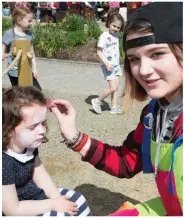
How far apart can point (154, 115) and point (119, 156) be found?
328 mm

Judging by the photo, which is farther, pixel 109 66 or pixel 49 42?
pixel 49 42

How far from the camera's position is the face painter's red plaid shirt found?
6.52 ft

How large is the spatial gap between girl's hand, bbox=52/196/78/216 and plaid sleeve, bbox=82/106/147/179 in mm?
250

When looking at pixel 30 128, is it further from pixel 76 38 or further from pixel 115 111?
pixel 76 38

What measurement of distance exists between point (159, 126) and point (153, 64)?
34cm

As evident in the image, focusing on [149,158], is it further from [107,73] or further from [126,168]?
[107,73]

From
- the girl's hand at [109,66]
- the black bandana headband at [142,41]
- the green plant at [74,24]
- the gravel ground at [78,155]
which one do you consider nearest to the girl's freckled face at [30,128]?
the black bandana headband at [142,41]

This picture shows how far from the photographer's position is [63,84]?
681 centimetres

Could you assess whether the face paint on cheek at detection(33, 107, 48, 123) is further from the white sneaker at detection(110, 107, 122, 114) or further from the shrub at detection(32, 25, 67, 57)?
the shrub at detection(32, 25, 67, 57)

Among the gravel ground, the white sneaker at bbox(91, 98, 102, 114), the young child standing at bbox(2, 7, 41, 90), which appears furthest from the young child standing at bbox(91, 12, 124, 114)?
the young child standing at bbox(2, 7, 41, 90)

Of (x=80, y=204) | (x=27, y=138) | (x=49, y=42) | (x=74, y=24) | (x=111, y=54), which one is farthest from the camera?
(x=74, y=24)

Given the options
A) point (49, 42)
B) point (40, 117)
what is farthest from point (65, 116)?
point (49, 42)

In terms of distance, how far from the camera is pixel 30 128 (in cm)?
200

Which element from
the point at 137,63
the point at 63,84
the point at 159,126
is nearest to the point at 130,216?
the point at 159,126
